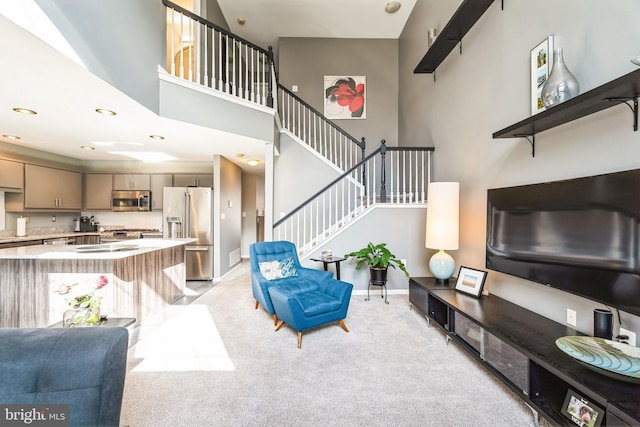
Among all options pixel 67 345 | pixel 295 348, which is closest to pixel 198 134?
pixel 295 348

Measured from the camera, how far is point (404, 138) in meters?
5.88

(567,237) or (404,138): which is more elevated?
(404,138)

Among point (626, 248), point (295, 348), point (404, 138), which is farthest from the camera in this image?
point (404, 138)

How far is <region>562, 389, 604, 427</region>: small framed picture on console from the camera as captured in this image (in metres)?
1.28

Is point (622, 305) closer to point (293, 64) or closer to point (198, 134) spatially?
point (198, 134)

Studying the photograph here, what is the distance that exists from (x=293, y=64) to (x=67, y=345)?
6.49m

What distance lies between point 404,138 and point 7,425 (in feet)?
20.1

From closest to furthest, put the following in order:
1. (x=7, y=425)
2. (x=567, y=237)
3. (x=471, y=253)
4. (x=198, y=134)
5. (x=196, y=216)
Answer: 1. (x=7, y=425)
2. (x=567, y=237)
3. (x=471, y=253)
4. (x=198, y=134)
5. (x=196, y=216)

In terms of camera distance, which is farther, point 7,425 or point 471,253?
point 471,253

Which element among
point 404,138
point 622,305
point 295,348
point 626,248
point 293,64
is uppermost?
point 293,64

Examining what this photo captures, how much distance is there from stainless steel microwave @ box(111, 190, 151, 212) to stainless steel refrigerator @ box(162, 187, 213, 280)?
99 centimetres

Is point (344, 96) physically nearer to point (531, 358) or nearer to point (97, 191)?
point (97, 191)

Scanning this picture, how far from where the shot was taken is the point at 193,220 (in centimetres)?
516

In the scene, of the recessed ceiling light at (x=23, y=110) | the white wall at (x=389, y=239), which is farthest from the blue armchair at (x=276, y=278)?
the recessed ceiling light at (x=23, y=110)
